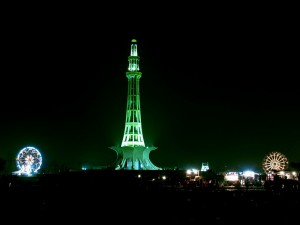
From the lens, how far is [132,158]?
95.1m

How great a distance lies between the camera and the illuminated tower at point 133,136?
9525 cm

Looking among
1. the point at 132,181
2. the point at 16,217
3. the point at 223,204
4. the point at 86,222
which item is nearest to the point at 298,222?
the point at 223,204

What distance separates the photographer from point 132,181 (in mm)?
68000

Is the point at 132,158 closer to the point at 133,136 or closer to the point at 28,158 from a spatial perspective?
the point at 133,136

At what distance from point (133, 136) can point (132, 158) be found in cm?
466

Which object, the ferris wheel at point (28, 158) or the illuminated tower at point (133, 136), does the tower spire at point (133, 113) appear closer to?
the illuminated tower at point (133, 136)

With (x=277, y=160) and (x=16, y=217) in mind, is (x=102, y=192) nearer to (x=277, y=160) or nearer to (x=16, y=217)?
(x=16, y=217)

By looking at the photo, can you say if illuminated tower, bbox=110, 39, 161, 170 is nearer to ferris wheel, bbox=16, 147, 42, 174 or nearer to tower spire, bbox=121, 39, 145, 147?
tower spire, bbox=121, 39, 145, 147

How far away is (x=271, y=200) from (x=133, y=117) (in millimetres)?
56433

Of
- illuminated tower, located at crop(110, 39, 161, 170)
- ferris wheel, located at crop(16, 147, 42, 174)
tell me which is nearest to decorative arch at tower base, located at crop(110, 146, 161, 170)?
illuminated tower, located at crop(110, 39, 161, 170)

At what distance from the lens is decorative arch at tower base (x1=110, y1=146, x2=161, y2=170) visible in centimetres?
9481

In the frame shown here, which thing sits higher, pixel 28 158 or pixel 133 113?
pixel 133 113

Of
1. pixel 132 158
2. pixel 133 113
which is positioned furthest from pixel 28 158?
pixel 133 113

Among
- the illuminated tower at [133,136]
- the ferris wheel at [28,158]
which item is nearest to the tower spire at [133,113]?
the illuminated tower at [133,136]
